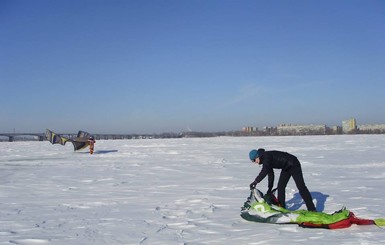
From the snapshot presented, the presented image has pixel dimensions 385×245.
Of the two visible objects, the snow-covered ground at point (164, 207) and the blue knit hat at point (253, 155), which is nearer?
the snow-covered ground at point (164, 207)

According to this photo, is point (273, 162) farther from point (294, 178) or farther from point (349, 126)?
point (349, 126)

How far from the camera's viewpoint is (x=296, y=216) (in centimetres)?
564

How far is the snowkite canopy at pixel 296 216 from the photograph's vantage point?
539 centimetres

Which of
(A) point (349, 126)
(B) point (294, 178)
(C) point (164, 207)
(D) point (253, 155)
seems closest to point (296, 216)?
(B) point (294, 178)

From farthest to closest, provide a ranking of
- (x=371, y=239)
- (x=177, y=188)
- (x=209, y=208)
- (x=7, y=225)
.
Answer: (x=177, y=188), (x=209, y=208), (x=7, y=225), (x=371, y=239)

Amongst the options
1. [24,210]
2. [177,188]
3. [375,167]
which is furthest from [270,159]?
[375,167]

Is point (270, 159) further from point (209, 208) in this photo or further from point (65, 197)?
point (65, 197)

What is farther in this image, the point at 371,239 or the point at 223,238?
the point at 223,238

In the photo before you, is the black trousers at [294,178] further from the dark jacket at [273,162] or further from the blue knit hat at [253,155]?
the blue knit hat at [253,155]

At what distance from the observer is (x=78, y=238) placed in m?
5.24

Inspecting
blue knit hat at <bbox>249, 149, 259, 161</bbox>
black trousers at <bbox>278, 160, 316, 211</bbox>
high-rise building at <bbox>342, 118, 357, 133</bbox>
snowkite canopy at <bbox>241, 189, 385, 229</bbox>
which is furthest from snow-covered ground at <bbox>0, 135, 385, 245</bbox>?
high-rise building at <bbox>342, 118, 357, 133</bbox>

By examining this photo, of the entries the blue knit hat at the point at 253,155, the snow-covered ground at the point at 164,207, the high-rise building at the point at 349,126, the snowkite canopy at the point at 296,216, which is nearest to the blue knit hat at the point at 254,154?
the blue knit hat at the point at 253,155

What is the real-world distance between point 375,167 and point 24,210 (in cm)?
1198

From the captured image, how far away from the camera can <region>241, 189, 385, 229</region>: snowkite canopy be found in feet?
17.7
